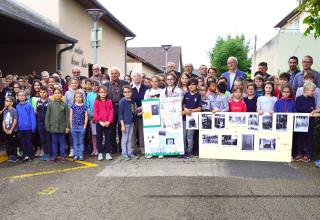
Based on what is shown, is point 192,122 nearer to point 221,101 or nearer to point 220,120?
point 220,120

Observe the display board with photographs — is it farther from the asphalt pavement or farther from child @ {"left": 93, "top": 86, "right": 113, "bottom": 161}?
child @ {"left": 93, "top": 86, "right": 113, "bottom": 161}

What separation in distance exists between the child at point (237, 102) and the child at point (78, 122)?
3.10 m

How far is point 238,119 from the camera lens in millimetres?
8555

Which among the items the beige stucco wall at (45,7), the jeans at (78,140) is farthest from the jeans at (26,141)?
the beige stucco wall at (45,7)

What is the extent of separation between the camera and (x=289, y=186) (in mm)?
6602

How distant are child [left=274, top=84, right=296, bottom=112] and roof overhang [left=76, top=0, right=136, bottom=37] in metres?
12.1

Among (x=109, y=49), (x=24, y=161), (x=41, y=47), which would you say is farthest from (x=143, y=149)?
(x=109, y=49)

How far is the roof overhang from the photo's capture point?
18.8 metres

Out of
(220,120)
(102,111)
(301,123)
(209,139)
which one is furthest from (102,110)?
(301,123)

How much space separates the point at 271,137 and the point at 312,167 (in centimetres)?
97

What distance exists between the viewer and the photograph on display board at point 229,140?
28.1ft

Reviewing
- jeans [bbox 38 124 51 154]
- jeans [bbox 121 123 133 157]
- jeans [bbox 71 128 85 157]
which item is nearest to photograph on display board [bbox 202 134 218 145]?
jeans [bbox 121 123 133 157]

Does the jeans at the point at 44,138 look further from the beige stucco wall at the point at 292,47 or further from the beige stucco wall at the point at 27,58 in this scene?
the beige stucco wall at the point at 292,47

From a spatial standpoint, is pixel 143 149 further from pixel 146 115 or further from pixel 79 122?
pixel 79 122
